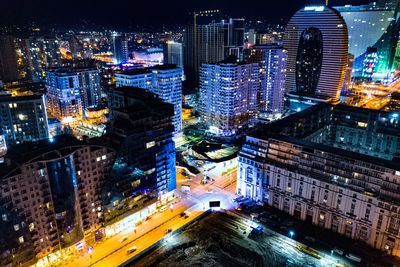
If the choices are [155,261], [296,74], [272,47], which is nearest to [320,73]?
[296,74]

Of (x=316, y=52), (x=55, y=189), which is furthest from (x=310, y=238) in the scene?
(x=316, y=52)

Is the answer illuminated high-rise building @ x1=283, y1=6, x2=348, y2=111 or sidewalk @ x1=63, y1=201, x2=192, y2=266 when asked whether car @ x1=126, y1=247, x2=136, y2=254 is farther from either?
illuminated high-rise building @ x1=283, y1=6, x2=348, y2=111

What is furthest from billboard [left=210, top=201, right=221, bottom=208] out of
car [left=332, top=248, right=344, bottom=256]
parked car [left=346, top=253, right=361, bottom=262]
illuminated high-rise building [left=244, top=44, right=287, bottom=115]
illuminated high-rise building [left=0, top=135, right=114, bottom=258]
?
illuminated high-rise building [left=244, top=44, right=287, bottom=115]

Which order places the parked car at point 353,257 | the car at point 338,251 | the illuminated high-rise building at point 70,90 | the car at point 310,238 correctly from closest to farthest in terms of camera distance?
1. the parked car at point 353,257
2. the car at point 338,251
3. the car at point 310,238
4. the illuminated high-rise building at point 70,90

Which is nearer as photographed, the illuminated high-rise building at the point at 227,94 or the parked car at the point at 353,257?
the parked car at the point at 353,257

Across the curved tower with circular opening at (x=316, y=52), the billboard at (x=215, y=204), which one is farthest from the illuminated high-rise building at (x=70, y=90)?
the curved tower with circular opening at (x=316, y=52)

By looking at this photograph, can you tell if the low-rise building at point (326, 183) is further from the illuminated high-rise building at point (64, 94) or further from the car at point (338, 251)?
the illuminated high-rise building at point (64, 94)

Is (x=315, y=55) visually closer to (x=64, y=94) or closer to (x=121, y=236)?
(x=64, y=94)
